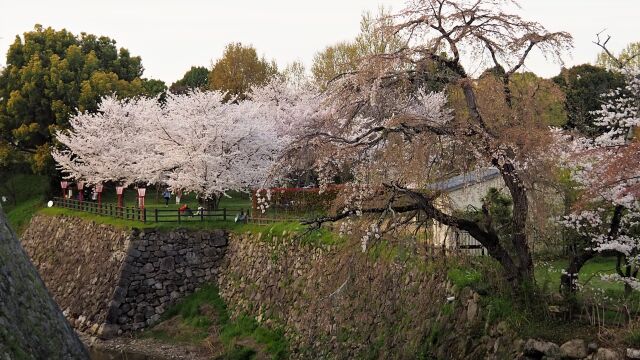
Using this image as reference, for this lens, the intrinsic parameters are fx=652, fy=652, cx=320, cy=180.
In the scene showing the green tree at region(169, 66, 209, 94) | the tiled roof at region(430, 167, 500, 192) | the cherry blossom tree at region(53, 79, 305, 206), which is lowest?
the tiled roof at region(430, 167, 500, 192)

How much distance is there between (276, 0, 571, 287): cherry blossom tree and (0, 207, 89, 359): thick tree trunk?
588 centimetres

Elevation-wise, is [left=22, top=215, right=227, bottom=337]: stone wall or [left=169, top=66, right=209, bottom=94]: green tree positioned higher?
[left=169, top=66, right=209, bottom=94]: green tree

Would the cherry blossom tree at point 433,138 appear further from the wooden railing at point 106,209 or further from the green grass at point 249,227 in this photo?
the wooden railing at point 106,209

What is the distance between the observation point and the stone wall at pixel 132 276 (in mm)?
22795

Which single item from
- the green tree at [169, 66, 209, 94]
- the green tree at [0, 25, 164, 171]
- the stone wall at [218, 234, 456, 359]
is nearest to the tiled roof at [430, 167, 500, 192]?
the stone wall at [218, 234, 456, 359]

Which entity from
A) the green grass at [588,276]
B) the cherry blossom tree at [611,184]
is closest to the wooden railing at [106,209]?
the green grass at [588,276]

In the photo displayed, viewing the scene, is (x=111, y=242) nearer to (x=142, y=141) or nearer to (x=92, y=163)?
(x=142, y=141)

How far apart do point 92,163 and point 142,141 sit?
13.4 feet

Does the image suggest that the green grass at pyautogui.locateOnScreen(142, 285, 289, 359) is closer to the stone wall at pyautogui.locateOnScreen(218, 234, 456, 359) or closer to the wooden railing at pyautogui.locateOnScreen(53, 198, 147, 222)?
the stone wall at pyautogui.locateOnScreen(218, 234, 456, 359)

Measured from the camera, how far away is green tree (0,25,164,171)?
121ft

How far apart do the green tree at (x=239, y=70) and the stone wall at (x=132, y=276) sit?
22.6 metres

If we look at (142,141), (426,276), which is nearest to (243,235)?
(142,141)

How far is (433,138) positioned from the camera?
11.5 meters

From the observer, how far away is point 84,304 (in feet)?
78.8
